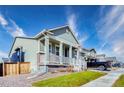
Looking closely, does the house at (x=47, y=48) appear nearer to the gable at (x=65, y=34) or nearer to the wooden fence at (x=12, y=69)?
the gable at (x=65, y=34)

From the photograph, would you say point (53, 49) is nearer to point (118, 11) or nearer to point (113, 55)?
point (113, 55)

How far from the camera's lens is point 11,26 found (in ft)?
43.5

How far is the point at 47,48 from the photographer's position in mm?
14805

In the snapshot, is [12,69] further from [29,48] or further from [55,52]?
[55,52]

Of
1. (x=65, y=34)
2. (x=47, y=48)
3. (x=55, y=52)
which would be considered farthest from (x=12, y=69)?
(x=65, y=34)

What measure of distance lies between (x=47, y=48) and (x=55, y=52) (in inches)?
93.3

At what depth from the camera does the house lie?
575 inches

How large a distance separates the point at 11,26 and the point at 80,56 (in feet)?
25.8

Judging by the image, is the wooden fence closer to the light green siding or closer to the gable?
the light green siding

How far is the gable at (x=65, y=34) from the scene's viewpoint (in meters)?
15.9

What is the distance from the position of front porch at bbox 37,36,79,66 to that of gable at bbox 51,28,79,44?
382 mm

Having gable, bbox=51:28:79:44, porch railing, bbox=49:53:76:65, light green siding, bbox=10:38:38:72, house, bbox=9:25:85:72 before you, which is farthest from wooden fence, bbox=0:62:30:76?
gable, bbox=51:28:79:44
